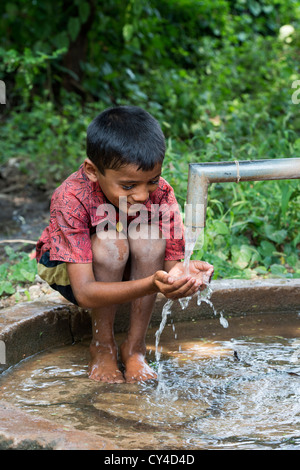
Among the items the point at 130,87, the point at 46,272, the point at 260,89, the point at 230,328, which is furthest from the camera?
the point at 260,89

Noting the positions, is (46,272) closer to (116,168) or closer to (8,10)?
(116,168)

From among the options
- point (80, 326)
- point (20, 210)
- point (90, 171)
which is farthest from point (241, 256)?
point (20, 210)

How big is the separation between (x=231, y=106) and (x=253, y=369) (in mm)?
3908

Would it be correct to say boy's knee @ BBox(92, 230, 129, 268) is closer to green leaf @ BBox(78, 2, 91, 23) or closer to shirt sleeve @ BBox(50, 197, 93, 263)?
shirt sleeve @ BBox(50, 197, 93, 263)

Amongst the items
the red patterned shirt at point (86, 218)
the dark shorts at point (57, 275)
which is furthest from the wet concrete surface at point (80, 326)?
the red patterned shirt at point (86, 218)

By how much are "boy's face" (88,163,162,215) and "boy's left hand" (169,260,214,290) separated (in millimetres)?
245

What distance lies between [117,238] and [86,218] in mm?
121

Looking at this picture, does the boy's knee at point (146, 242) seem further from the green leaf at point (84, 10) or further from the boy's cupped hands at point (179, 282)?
the green leaf at point (84, 10)

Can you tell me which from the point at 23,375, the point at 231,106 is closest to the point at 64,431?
the point at 23,375

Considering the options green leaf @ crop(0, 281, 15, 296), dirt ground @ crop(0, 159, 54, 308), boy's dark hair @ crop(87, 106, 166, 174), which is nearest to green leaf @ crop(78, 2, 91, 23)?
dirt ground @ crop(0, 159, 54, 308)

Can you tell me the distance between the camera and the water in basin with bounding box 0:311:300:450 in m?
1.65

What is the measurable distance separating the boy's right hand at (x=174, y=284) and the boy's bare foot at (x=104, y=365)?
44 cm

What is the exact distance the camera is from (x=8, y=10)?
582 cm

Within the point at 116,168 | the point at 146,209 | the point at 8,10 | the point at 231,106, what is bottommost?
the point at 146,209
